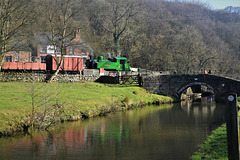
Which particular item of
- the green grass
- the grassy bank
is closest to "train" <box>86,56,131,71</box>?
the grassy bank

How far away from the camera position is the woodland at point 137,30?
34.3 meters

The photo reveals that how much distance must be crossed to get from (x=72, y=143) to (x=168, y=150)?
18.0ft

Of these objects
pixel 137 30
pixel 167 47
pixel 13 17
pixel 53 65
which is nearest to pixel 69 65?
pixel 53 65

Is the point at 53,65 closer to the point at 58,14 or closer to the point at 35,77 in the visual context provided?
the point at 35,77

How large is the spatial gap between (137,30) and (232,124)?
215 feet

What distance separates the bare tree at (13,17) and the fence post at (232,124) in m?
28.1

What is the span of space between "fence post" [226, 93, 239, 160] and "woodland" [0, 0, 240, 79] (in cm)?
2832

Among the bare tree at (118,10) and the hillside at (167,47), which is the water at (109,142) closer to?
the bare tree at (118,10)

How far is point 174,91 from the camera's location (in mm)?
45969

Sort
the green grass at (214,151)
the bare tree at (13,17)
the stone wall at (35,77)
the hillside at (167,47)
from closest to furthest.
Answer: the green grass at (214,151)
the bare tree at (13,17)
the stone wall at (35,77)
the hillside at (167,47)

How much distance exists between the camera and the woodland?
34.3 metres

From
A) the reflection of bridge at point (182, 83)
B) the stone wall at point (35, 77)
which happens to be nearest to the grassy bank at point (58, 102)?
the reflection of bridge at point (182, 83)

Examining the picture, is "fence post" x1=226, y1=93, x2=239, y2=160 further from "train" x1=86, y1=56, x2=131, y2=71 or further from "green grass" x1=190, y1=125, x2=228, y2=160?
"train" x1=86, y1=56, x2=131, y2=71

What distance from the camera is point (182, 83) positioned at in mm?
A: 45406
